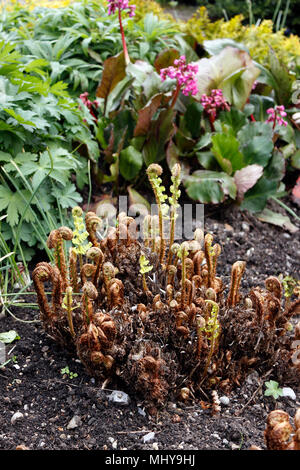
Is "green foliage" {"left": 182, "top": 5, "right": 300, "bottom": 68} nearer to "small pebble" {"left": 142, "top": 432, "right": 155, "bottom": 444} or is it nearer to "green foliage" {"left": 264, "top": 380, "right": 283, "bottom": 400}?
"green foliage" {"left": 264, "top": 380, "right": 283, "bottom": 400}

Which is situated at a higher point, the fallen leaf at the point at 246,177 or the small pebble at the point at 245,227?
the fallen leaf at the point at 246,177

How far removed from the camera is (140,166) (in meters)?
2.98

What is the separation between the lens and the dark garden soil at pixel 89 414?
165 cm

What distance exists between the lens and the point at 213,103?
3234 millimetres

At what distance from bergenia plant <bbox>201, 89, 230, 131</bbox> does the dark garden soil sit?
1733 mm

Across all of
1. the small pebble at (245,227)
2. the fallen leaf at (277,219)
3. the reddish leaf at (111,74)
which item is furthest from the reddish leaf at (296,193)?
the reddish leaf at (111,74)

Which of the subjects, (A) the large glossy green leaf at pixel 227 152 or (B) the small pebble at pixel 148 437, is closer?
(B) the small pebble at pixel 148 437

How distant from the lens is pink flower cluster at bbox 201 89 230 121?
10.2 feet

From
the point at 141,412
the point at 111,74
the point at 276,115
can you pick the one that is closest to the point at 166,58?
the point at 111,74

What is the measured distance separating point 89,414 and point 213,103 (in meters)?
2.17

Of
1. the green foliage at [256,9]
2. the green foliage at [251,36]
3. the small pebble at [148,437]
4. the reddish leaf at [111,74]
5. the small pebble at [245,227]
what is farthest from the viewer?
the green foliage at [256,9]

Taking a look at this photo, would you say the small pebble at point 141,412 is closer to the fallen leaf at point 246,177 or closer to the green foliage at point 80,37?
the fallen leaf at point 246,177

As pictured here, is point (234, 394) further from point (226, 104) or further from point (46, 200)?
point (226, 104)

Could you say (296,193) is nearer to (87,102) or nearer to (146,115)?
(146,115)
